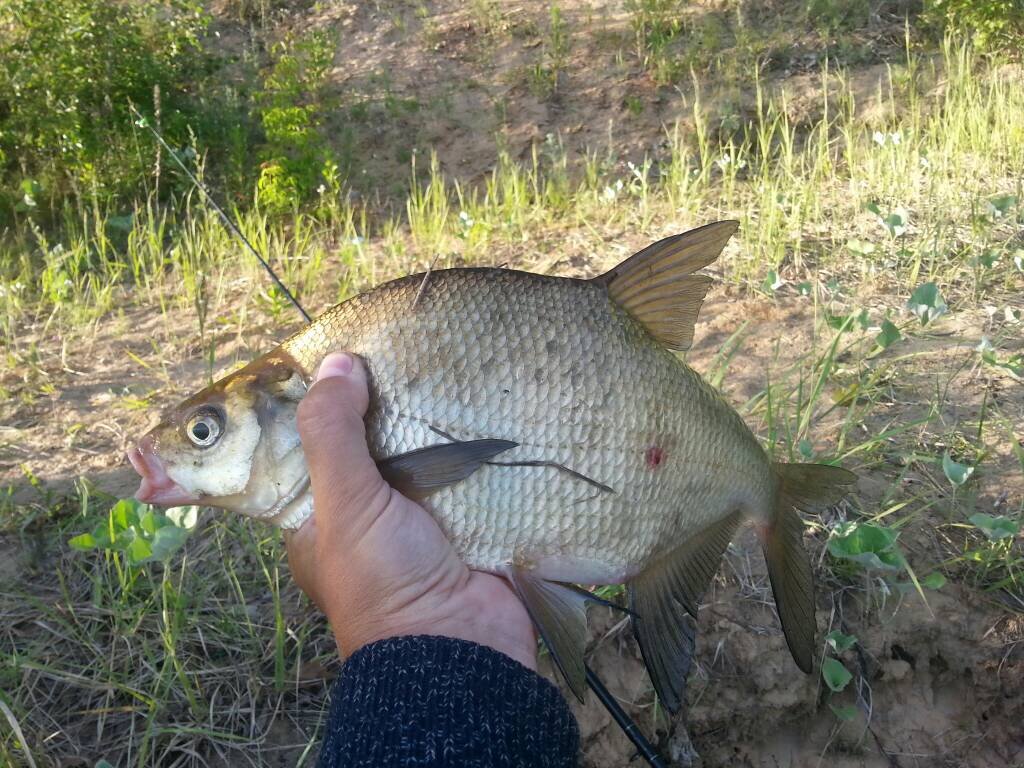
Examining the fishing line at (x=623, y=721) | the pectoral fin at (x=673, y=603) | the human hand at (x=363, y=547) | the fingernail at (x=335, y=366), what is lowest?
the fishing line at (x=623, y=721)

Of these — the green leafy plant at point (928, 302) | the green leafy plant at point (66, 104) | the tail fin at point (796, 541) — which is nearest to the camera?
the tail fin at point (796, 541)

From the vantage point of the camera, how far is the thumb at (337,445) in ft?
4.06

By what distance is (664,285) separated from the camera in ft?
4.74

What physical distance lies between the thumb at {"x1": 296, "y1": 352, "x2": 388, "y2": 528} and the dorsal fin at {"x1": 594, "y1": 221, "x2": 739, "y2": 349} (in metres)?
0.54

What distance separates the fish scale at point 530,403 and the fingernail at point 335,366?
0.12ft

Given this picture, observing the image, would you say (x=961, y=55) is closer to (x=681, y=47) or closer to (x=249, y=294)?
(x=681, y=47)

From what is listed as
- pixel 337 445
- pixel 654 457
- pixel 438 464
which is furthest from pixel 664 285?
pixel 337 445

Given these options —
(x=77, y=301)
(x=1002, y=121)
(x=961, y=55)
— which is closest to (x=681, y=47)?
(x=961, y=55)

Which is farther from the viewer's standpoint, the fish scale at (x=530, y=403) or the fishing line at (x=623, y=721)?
the fishing line at (x=623, y=721)

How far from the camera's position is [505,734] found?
1.20 m

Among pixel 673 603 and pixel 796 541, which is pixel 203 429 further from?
pixel 796 541

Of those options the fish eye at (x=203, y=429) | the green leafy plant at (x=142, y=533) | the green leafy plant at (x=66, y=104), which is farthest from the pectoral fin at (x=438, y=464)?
the green leafy plant at (x=66, y=104)

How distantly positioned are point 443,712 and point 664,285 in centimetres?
89

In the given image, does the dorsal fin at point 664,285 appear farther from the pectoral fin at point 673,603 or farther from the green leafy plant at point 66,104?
the green leafy plant at point 66,104
